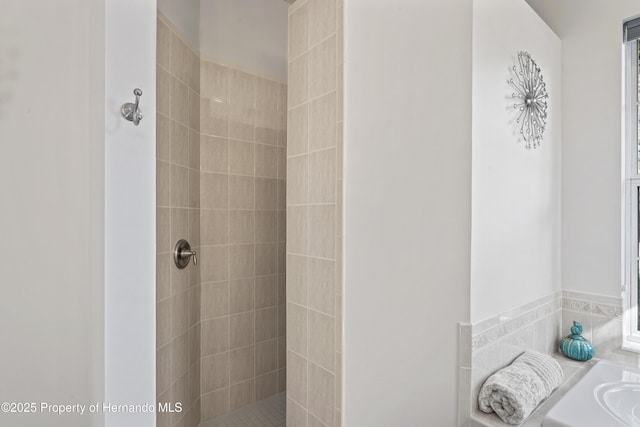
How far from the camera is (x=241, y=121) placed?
2039 mm

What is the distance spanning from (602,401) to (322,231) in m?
1.27

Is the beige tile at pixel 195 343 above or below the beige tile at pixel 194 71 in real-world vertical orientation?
below

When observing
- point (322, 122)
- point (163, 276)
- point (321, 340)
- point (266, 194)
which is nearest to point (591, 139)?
point (322, 122)

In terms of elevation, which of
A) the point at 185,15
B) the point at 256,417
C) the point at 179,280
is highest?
the point at 185,15

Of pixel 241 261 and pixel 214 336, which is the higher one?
pixel 241 261

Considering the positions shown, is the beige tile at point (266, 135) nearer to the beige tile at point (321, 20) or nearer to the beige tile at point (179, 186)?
the beige tile at point (179, 186)

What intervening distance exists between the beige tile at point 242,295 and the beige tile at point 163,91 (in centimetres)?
106

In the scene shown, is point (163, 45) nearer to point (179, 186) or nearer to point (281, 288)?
point (179, 186)

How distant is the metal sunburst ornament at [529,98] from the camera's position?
1472 millimetres

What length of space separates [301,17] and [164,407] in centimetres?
187

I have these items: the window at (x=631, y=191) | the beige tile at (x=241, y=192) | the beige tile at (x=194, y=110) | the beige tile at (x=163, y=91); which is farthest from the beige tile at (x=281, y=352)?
the window at (x=631, y=191)

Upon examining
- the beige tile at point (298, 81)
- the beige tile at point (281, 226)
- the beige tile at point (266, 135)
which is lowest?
the beige tile at point (281, 226)

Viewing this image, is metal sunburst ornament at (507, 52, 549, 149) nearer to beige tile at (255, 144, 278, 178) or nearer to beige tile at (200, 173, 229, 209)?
beige tile at (255, 144, 278, 178)

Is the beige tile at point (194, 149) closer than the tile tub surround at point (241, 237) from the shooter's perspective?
Yes
